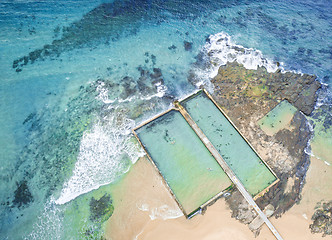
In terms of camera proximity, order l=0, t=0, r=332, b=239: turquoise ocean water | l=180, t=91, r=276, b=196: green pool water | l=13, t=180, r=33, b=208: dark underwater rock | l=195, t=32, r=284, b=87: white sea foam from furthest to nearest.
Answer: l=195, t=32, r=284, b=87: white sea foam, l=180, t=91, r=276, b=196: green pool water, l=0, t=0, r=332, b=239: turquoise ocean water, l=13, t=180, r=33, b=208: dark underwater rock

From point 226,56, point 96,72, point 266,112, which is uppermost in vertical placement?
point 226,56

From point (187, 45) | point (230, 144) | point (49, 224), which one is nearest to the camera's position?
point (49, 224)

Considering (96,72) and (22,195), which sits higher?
(96,72)

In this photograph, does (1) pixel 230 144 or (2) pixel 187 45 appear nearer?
(1) pixel 230 144

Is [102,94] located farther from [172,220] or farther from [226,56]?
[226,56]

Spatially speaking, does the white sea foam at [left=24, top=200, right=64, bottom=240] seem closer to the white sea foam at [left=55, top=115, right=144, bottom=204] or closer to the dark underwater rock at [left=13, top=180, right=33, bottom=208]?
the white sea foam at [left=55, top=115, right=144, bottom=204]

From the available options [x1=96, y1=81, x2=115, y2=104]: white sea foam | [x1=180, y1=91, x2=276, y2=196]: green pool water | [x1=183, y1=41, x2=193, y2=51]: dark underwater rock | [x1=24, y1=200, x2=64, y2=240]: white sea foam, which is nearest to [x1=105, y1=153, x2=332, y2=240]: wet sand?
[x1=180, y1=91, x2=276, y2=196]: green pool water

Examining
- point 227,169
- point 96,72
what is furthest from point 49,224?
point 227,169

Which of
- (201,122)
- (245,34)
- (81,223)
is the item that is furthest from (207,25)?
(81,223)
